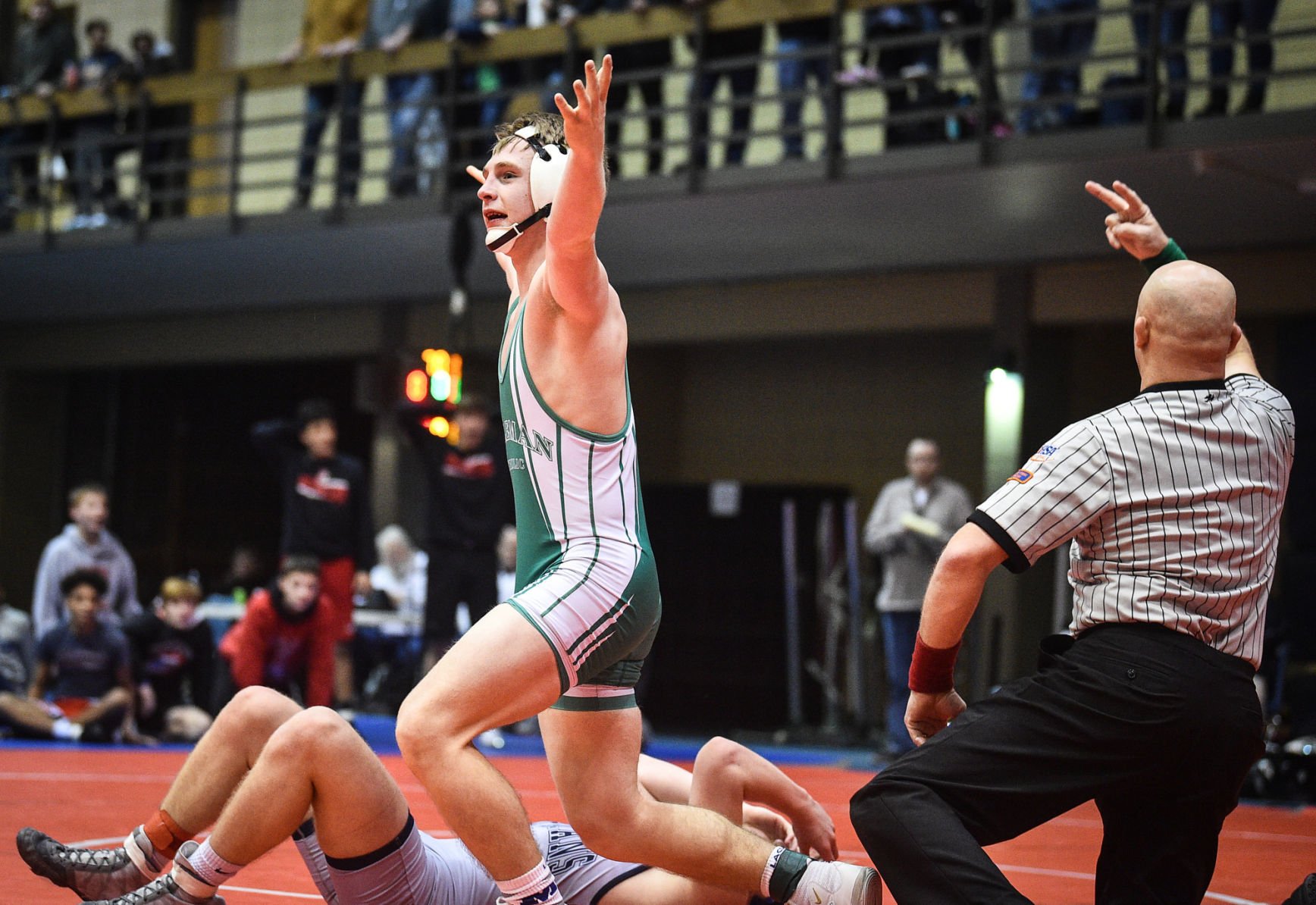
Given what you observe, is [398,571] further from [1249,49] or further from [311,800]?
[311,800]

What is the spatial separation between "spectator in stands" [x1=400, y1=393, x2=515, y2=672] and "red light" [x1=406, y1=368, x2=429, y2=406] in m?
0.69

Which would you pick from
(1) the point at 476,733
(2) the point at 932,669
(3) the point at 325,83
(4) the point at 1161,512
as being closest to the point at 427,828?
(1) the point at 476,733

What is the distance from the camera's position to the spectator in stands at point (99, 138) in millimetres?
13898

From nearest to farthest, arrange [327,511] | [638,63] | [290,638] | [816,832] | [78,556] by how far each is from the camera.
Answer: [816,832] → [290,638] → [327,511] → [78,556] → [638,63]

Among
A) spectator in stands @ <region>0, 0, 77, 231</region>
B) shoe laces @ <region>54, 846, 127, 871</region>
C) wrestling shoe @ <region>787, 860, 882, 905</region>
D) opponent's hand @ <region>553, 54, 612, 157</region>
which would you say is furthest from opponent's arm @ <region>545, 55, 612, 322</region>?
spectator in stands @ <region>0, 0, 77, 231</region>

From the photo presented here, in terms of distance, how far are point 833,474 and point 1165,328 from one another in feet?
36.3

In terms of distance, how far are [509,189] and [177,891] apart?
168cm

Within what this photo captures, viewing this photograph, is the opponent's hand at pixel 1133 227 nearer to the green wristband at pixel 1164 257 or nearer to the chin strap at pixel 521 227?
the green wristband at pixel 1164 257

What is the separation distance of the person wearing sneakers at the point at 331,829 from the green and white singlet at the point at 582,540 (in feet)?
1.32

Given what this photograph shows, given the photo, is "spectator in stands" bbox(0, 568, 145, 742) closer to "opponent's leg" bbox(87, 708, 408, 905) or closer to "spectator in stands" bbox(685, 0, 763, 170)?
"spectator in stands" bbox(685, 0, 763, 170)

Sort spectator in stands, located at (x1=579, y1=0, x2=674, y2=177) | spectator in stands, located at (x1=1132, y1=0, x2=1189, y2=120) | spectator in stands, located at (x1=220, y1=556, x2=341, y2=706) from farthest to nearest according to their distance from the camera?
spectator in stands, located at (x1=579, y1=0, x2=674, y2=177) < spectator in stands, located at (x1=1132, y1=0, x2=1189, y2=120) < spectator in stands, located at (x1=220, y1=556, x2=341, y2=706)

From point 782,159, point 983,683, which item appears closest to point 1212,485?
point 983,683

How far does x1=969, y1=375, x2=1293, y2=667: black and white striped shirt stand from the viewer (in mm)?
2953

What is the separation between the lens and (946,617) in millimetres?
2961
